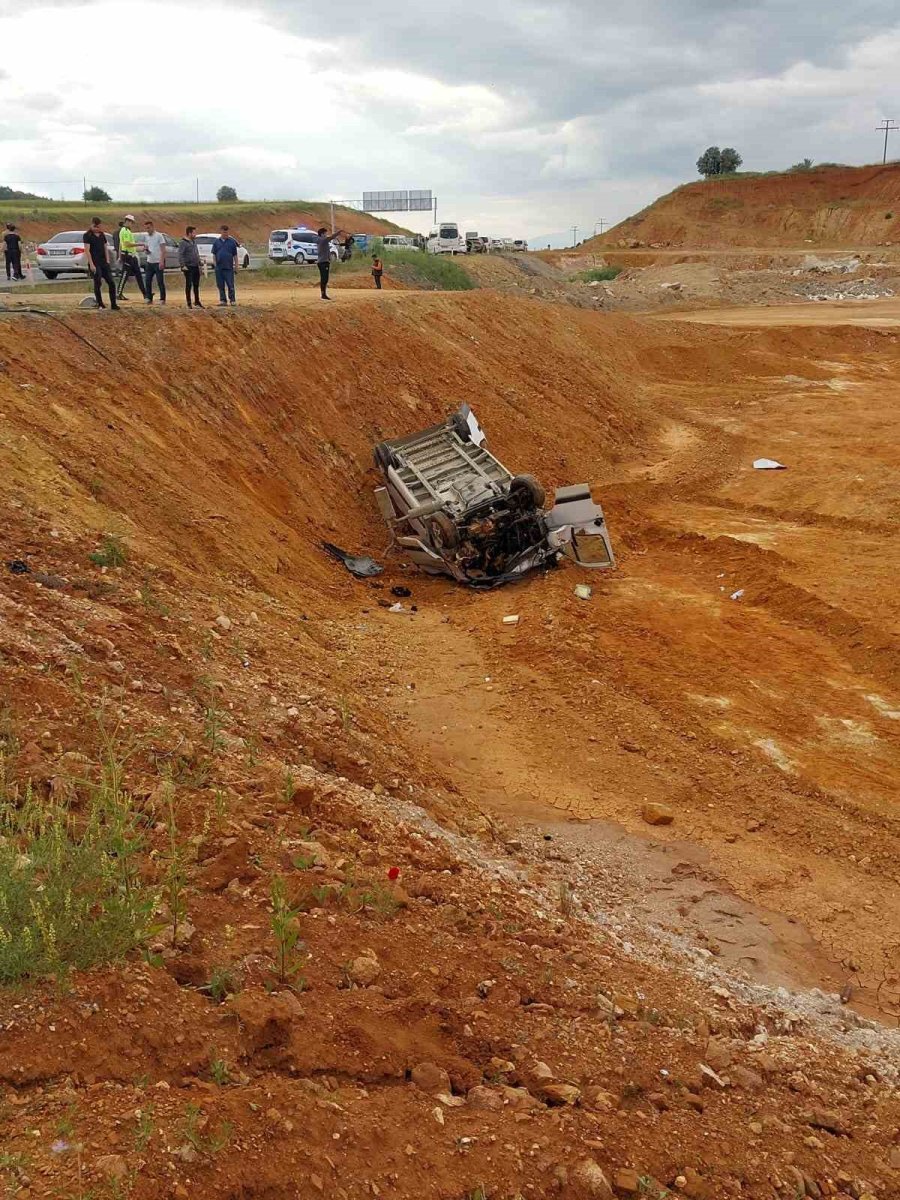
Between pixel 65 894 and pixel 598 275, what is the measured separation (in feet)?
166

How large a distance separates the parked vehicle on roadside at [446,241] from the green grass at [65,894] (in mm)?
40204

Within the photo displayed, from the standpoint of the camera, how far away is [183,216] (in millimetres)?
48531

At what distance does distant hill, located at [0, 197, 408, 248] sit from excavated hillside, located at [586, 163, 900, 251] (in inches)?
797

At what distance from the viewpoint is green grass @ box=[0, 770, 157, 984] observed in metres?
3.38

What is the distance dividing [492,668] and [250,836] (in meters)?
5.74

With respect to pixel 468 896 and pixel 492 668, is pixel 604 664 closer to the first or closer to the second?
pixel 492 668

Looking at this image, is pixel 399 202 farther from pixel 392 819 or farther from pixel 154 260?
pixel 392 819

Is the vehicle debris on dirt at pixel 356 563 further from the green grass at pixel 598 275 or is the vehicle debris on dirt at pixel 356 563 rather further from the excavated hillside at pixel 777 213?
the excavated hillside at pixel 777 213

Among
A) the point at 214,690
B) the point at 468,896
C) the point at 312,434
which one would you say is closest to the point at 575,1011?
the point at 468,896

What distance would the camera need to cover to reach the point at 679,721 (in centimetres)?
923

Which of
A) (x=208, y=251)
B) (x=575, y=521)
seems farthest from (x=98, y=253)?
(x=208, y=251)

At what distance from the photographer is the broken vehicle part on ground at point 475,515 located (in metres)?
12.2

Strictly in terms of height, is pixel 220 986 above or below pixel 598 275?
below

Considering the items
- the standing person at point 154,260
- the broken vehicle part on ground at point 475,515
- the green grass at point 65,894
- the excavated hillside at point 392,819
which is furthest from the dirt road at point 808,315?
the green grass at point 65,894
